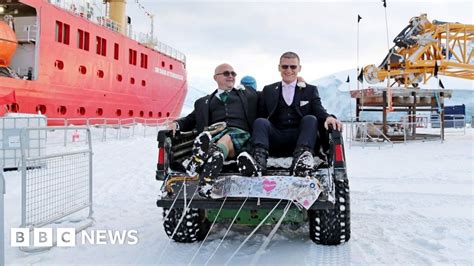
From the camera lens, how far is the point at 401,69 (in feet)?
47.9

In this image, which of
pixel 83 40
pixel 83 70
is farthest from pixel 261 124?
pixel 83 40

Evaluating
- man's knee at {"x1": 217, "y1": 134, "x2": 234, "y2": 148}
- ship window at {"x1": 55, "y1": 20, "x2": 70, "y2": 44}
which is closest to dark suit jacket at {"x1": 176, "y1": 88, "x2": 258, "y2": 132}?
man's knee at {"x1": 217, "y1": 134, "x2": 234, "y2": 148}

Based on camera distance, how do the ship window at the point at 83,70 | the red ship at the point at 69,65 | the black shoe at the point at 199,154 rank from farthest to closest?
the ship window at the point at 83,70, the red ship at the point at 69,65, the black shoe at the point at 199,154

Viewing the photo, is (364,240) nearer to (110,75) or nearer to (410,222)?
(410,222)

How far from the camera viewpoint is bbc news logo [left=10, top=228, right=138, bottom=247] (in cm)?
314

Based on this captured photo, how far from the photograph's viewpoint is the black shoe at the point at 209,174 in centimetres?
276

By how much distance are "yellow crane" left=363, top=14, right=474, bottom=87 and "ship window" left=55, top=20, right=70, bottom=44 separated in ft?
38.8

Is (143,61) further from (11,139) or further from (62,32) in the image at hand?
(11,139)

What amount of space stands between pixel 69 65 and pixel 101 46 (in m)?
2.60

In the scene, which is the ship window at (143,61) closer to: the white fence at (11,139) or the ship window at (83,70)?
the ship window at (83,70)

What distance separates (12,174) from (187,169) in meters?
4.91

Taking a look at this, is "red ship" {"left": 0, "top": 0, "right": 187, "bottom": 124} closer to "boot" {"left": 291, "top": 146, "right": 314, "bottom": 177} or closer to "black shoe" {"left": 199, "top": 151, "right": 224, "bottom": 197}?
"black shoe" {"left": 199, "top": 151, "right": 224, "bottom": 197}

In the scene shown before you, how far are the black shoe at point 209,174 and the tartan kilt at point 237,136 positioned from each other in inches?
13.6

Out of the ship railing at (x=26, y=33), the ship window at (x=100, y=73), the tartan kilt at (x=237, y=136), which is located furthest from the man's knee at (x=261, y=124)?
the ship window at (x=100, y=73)
